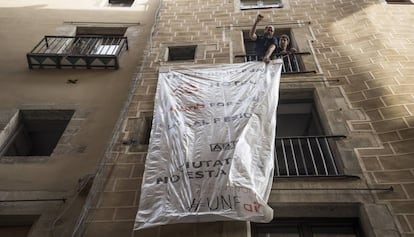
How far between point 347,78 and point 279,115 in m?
1.25

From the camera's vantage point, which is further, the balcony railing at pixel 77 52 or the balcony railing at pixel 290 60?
the balcony railing at pixel 77 52

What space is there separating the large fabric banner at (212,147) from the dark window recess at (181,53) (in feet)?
5.62

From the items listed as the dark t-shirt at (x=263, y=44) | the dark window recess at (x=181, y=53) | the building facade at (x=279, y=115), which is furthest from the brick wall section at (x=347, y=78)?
the dark t-shirt at (x=263, y=44)

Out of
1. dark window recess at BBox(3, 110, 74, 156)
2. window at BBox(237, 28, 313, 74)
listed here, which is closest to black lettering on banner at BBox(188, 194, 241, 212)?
dark window recess at BBox(3, 110, 74, 156)

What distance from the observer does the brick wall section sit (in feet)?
13.3

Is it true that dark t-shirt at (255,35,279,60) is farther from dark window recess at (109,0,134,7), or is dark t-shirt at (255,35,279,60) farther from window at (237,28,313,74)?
dark window recess at (109,0,134,7)

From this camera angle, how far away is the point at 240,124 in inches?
178

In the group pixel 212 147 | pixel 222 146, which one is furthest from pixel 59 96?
pixel 222 146

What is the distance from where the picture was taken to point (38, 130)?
6152mm

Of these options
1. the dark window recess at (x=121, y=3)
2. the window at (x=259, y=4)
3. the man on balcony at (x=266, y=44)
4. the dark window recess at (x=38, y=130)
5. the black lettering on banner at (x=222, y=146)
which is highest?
the dark window recess at (x=121, y=3)

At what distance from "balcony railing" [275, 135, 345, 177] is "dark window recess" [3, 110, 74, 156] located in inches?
136

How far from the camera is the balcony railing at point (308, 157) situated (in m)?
4.72

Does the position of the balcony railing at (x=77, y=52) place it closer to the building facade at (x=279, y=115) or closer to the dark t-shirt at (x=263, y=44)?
the building facade at (x=279, y=115)

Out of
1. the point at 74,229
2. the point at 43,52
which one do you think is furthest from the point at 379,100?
the point at 43,52
